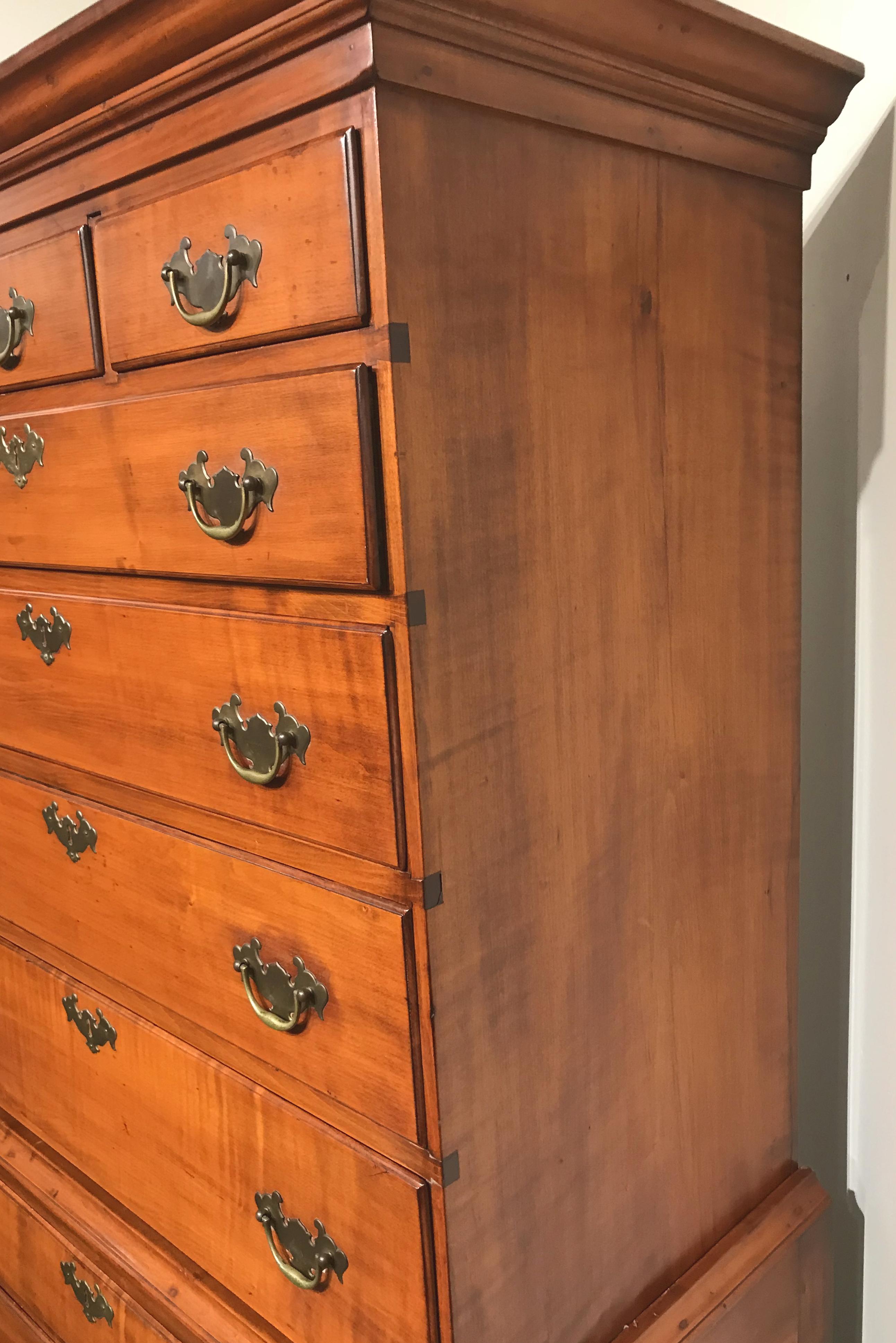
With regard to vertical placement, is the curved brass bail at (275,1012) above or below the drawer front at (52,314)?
below

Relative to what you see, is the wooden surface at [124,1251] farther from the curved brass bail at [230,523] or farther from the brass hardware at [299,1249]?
the curved brass bail at [230,523]

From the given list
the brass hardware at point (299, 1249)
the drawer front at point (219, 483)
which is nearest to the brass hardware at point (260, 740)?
the drawer front at point (219, 483)

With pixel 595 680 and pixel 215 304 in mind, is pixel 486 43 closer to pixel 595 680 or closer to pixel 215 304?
pixel 215 304

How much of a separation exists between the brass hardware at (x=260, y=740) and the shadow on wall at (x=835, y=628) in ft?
2.21

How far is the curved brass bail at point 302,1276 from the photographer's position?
2.86ft

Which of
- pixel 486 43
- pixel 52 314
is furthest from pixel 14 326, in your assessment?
pixel 486 43

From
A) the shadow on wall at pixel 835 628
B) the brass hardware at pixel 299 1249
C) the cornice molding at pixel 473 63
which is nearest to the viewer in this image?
the cornice molding at pixel 473 63

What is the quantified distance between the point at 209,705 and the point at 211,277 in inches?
13.0

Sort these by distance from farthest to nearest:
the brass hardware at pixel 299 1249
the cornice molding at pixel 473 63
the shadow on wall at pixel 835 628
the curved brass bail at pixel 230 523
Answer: the shadow on wall at pixel 835 628 < the brass hardware at pixel 299 1249 < the curved brass bail at pixel 230 523 < the cornice molding at pixel 473 63

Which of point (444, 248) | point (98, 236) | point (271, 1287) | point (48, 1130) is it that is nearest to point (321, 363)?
point (444, 248)

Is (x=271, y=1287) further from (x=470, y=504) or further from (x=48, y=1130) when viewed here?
(x=470, y=504)

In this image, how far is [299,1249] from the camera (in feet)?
2.94

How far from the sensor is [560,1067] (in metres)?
0.85

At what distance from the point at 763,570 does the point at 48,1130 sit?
3.38ft
